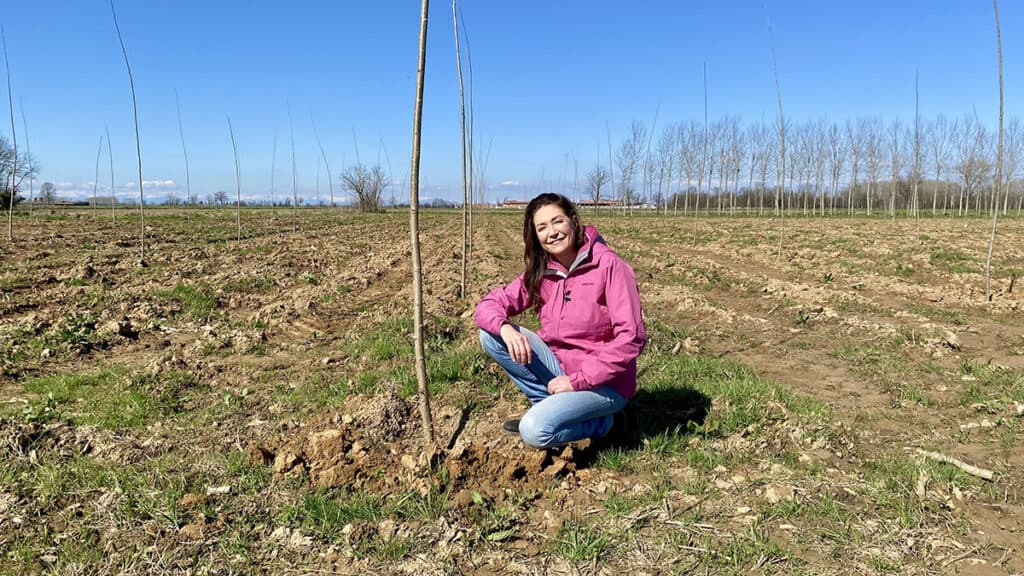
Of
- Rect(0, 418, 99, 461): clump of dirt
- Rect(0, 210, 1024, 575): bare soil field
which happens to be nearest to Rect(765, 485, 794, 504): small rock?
Rect(0, 210, 1024, 575): bare soil field

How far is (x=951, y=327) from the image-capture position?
Answer: 6332 mm

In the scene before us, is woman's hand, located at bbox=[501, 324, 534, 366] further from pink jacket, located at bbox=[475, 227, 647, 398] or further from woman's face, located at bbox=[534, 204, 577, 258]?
woman's face, located at bbox=[534, 204, 577, 258]

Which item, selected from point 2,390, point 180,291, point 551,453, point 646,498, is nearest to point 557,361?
point 551,453

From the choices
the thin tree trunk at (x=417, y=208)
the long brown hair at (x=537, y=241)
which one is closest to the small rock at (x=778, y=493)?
the long brown hair at (x=537, y=241)

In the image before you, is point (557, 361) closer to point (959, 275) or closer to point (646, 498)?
point (646, 498)

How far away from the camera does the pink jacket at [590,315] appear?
267cm

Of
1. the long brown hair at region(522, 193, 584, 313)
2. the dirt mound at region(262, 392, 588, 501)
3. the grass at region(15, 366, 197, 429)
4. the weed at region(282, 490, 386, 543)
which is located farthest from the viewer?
the grass at region(15, 366, 197, 429)

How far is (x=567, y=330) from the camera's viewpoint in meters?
3.00

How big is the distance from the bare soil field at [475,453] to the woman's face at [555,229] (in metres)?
1.09

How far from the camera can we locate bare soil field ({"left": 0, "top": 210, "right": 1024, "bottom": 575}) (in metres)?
2.35

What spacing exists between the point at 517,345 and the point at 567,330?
294mm

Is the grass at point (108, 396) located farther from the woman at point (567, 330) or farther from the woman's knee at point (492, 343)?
the woman at point (567, 330)

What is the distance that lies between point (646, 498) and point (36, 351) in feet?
18.5

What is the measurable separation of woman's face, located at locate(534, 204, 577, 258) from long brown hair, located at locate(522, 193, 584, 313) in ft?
0.08
